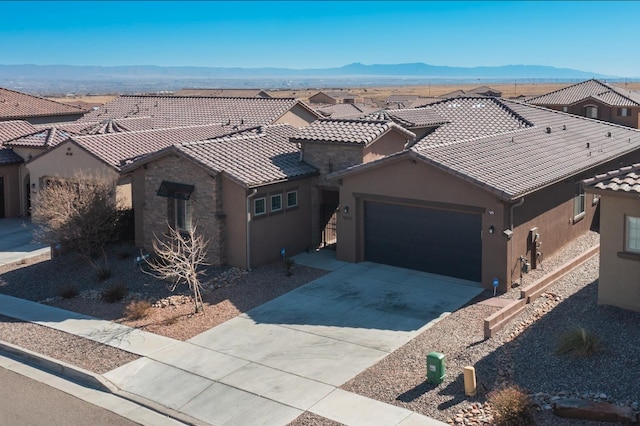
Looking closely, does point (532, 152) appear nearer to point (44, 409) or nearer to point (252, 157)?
point (252, 157)

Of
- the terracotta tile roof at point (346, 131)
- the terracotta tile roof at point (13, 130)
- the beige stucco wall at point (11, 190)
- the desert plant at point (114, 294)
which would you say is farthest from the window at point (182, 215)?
the terracotta tile roof at point (13, 130)

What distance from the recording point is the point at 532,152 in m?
23.7

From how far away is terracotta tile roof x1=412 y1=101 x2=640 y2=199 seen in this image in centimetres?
1966

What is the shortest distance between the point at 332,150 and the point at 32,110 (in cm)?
3091

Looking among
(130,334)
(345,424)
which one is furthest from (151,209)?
(345,424)

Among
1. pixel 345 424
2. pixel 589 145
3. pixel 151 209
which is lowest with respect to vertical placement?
pixel 345 424

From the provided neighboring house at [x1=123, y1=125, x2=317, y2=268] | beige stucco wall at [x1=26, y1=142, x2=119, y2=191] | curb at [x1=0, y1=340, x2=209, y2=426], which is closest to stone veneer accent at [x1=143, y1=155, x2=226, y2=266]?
neighboring house at [x1=123, y1=125, x2=317, y2=268]

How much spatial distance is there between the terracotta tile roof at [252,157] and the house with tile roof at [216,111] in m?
10.5

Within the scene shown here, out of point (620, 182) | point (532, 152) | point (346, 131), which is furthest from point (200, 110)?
point (620, 182)

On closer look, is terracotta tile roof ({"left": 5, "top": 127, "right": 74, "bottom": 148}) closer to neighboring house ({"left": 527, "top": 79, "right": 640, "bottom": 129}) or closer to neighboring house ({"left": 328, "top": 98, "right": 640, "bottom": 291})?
neighboring house ({"left": 328, "top": 98, "right": 640, "bottom": 291})

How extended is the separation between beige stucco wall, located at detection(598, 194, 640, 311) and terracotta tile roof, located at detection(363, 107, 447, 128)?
14.7 meters

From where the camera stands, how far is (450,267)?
20.5 meters

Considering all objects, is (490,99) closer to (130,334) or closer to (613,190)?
(613,190)

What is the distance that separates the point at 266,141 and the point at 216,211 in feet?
14.2
